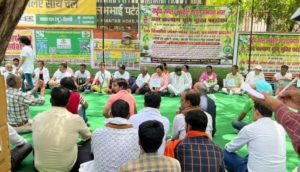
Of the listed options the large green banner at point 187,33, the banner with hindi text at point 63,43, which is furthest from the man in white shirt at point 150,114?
the banner with hindi text at point 63,43

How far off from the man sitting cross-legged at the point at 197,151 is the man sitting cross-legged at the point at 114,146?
32cm

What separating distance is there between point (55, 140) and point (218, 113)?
4.35 m

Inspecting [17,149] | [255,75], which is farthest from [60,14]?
[17,149]

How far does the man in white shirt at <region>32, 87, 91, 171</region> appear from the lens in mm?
3328

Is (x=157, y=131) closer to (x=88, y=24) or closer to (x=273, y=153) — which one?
(x=273, y=153)

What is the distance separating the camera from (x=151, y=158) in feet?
6.97

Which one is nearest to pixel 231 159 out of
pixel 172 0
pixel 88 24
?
pixel 88 24

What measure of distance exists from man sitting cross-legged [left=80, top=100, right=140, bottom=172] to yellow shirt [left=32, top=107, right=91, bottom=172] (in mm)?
610

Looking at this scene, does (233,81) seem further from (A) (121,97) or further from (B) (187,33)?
(A) (121,97)

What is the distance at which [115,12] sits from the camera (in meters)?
10.6

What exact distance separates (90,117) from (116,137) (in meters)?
3.70

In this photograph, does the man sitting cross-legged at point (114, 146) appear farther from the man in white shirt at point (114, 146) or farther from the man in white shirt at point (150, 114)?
the man in white shirt at point (150, 114)

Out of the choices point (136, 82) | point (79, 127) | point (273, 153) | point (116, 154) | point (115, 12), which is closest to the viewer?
point (116, 154)

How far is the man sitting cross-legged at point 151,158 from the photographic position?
208 centimetres
